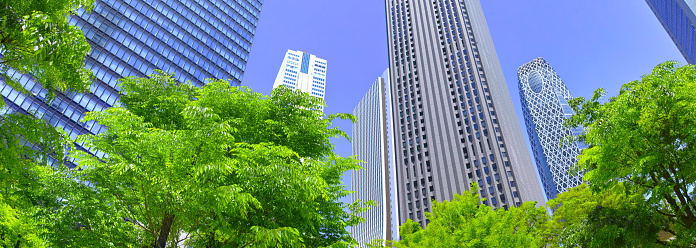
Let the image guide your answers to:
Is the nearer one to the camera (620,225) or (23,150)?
(23,150)

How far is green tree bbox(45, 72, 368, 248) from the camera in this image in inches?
275

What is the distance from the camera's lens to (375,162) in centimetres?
13125

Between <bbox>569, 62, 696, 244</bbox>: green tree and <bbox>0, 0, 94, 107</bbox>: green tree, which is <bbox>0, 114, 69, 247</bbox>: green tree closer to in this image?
<bbox>0, 0, 94, 107</bbox>: green tree

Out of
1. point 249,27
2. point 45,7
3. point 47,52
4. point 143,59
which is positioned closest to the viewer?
point 47,52

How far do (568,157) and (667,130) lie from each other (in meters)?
159

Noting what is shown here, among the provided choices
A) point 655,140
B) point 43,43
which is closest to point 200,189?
point 43,43

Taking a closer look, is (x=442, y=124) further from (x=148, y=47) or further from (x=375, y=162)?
(x=148, y=47)

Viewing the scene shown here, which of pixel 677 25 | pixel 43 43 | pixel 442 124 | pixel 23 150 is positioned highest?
pixel 677 25

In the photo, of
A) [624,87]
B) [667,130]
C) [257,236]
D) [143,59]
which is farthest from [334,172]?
[143,59]

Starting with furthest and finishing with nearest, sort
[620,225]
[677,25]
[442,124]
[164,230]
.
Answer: [442,124] → [677,25] → [620,225] → [164,230]

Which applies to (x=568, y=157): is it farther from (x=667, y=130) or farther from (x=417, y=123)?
(x=667, y=130)

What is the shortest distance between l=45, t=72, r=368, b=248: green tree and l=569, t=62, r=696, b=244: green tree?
6619 millimetres

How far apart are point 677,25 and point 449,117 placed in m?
45.7

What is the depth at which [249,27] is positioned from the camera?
78500mm
